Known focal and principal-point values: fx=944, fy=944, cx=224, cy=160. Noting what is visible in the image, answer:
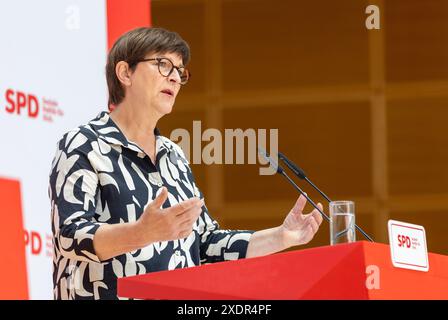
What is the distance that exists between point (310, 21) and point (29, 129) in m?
3.18

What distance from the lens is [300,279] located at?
4.78 ft

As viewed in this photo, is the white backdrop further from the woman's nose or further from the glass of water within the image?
the glass of water

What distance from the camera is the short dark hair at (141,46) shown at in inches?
87.4

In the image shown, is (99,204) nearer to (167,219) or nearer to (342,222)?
(167,219)

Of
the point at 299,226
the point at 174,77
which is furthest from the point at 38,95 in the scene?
the point at 299,226

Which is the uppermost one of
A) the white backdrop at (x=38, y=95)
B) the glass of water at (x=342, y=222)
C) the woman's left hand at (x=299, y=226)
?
the white backdrop at (x=38, y=95)

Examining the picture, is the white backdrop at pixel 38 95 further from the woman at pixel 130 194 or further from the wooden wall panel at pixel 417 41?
the wooden wall panel at pixel 417 41

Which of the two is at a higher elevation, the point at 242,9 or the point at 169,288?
the point at 242,9

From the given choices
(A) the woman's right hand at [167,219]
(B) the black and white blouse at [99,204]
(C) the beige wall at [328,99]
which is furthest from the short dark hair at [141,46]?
(C) the beige wall at [328,99]

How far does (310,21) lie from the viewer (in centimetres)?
568

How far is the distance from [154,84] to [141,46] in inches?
3.8

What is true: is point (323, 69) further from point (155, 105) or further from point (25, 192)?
point (155, 105)

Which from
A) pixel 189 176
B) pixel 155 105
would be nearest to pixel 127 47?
pixel 155 105

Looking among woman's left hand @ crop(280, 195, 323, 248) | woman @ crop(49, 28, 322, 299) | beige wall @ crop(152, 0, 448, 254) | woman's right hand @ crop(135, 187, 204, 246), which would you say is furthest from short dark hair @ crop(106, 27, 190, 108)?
beige wall @ crop(152, 0, 448, 254)
